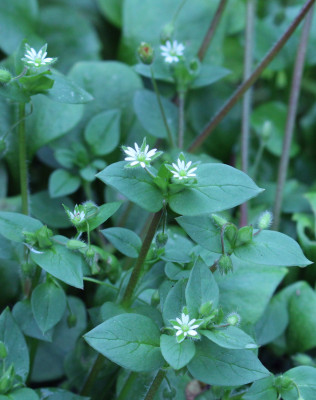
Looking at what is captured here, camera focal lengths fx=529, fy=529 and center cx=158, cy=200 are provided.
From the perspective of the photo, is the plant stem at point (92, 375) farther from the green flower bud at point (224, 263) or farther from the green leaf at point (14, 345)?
the green flower bud at point (224, 263)

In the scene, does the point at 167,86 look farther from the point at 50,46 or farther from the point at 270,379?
the point at 270,379

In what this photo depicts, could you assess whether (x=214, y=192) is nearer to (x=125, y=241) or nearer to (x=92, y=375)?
(x=125, y=241)

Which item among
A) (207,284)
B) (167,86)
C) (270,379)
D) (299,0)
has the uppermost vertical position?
(299,0)

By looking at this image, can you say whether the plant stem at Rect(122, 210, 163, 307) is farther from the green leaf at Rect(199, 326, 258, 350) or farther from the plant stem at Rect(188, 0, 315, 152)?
the plant stem at Rect(188, 0, 315, 152)

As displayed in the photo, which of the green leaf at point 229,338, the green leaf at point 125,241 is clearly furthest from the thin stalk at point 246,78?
the green leaf at point 229,338

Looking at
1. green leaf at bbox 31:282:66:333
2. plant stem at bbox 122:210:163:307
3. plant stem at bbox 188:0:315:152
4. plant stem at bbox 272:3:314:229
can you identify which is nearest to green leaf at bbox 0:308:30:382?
green leaf at bbox 31:282:66:333

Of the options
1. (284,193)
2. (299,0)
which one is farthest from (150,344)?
(299,0)
